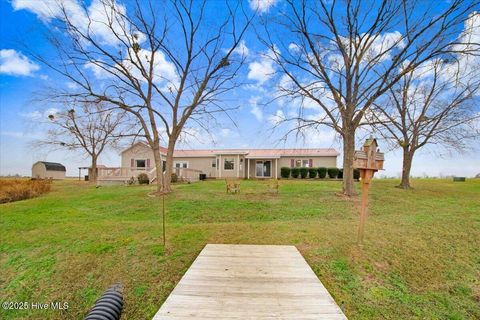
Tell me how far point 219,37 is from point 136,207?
9.53 m

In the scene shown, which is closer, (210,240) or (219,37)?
(210,240)

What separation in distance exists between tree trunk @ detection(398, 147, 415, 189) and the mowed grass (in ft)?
28.3

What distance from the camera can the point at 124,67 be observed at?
42.0 ft

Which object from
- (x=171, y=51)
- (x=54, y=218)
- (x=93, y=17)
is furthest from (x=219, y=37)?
(x=54, y=218)

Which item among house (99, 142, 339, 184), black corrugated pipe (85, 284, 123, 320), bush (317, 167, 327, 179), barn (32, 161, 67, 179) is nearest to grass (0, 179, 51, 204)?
house (99, 142, 339, 184)

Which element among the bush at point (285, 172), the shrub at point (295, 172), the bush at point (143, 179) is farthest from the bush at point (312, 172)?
the bush at point (143, 179)

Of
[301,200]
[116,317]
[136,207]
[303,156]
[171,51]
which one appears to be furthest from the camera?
[303,156]

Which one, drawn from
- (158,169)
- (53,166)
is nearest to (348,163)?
(158,169)

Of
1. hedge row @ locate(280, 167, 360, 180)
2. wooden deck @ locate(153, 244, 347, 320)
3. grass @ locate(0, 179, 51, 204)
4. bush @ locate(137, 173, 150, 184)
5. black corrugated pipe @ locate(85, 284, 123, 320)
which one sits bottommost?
black corrugated pipe @ locate(85, 284, 123, 320)

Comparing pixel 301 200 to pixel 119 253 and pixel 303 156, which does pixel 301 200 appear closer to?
pixel 119 253

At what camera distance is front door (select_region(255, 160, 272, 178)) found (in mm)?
26531

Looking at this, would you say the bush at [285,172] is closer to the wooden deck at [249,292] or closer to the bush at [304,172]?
the bush at [304,172]

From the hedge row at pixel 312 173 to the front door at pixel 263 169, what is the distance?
1727 millimetres

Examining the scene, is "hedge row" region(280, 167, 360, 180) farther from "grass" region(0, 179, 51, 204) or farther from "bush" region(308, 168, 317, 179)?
"grass" region(0, 179, 51, 204)
